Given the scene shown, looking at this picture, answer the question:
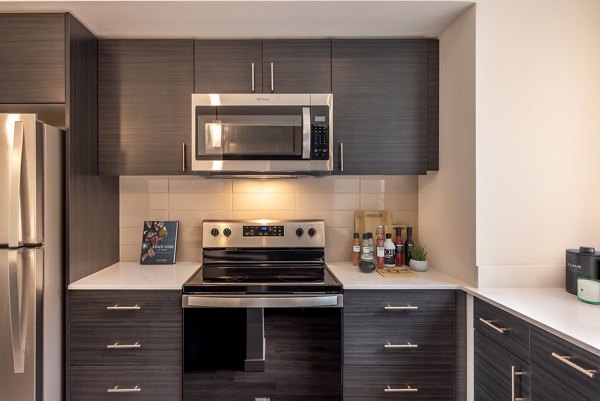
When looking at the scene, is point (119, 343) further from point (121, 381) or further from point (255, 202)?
point (255, 202)

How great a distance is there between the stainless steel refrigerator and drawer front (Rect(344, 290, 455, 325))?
1.39 meters

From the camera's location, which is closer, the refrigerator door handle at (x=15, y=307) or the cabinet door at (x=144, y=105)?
the refrigerator door handle at (x=15, y=307)

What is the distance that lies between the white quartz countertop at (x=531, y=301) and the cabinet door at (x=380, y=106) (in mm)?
601

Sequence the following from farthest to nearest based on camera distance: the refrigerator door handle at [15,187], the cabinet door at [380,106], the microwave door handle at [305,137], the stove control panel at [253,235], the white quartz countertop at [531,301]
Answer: the stove control panel at [253,235], the cabinet door at [380,106], the microwave door handle at [305,137], the refrigerator door handle at [15,187], the white quartz countertop at [531,301]

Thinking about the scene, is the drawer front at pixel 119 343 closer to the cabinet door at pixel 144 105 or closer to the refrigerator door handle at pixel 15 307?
the refrigerator door handle at pixel 15 307

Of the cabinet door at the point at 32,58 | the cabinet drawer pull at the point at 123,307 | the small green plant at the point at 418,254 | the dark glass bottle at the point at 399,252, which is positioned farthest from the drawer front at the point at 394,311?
the cabinet door at the point at 32,58

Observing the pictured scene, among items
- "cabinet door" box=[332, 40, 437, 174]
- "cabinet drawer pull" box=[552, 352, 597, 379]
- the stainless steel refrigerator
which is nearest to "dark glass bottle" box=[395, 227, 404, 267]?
"cabinet door" box=[332, 40, 437, 174]

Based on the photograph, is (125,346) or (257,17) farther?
(257,17)

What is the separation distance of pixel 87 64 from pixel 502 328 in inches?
93.3

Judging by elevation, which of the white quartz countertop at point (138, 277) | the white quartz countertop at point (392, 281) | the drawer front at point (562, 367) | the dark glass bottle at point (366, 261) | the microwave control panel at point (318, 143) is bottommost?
the drawer front at point (562, 367)

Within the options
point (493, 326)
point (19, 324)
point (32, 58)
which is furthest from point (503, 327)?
point (32, 58)

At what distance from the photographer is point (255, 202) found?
7.90ft

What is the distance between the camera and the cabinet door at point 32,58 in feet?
6.04

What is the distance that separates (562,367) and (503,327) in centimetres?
30
